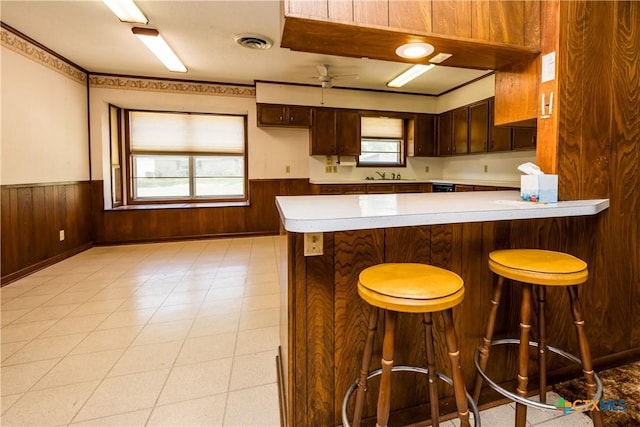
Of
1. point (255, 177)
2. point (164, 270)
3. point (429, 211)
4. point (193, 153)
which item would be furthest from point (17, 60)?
point (429, 211)

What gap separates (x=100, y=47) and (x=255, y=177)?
268 cm

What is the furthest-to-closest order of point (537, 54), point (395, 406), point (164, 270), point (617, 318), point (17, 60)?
point (164, 270) → point (17, 60) → point (617, 318) → point (537, 54) → point (395, 406)

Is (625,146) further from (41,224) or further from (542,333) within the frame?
(41,224)

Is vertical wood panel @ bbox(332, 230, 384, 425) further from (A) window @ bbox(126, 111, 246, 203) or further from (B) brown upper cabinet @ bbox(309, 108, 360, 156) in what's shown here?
(A) window @ bbox(126, 111, 246, 203)

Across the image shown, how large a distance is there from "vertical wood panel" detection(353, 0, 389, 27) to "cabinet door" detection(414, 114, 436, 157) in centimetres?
467

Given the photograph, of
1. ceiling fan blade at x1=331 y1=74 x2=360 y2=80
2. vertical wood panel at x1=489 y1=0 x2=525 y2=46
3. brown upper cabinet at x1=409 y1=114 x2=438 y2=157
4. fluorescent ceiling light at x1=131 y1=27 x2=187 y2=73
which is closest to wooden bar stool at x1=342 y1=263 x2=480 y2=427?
vertical wood panel at x1=489 y1=0 x2=525 y2=46

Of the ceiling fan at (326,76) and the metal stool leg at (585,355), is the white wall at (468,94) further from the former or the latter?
the metal stool leg at (585,355)

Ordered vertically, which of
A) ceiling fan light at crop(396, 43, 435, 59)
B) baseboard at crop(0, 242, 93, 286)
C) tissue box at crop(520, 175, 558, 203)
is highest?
ceiling fan light at crop(396, 43, 435, 59)

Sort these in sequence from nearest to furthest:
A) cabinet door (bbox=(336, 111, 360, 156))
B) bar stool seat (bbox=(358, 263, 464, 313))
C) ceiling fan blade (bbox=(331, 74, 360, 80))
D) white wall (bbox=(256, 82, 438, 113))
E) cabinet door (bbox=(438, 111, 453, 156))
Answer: bar stool seat (bbox=(358, 263, 464, 313)) → ceiling fan blade (bbox=(331, 74, 360, 80)) → white wall (bbox=(256, 82, 438, 113)) → cabinet door (bbox=(336, 111, 360, 156)) → cabinet door (bbox=(438, 111, 453, 156))

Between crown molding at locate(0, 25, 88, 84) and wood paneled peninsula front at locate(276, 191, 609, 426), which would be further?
crown molding at locate(0, 25, 88, 84)

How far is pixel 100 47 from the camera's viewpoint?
12.7 feet

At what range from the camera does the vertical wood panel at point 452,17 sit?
1.51 meters

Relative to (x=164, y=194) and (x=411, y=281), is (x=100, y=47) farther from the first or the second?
(x=411, y=281)

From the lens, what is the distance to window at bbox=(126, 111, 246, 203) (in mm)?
5301
